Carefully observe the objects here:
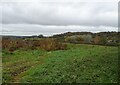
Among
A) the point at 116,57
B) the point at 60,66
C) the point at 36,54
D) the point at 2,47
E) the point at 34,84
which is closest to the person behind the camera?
the point at 34,84

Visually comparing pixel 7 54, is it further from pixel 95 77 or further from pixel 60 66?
pixel 95 77

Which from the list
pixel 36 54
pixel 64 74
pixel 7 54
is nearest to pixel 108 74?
pixel 64 74

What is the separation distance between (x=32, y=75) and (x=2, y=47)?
19.0 m

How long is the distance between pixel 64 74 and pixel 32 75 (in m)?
2.19

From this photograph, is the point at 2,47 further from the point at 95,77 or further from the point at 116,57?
the point at 95,77

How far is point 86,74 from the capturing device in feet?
60.9

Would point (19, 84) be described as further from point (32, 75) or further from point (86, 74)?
point (86, 74)

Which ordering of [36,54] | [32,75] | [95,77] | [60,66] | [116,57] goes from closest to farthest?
1. [95,77]
2. [32,75]
3. [60,66]
4. [116,57]
5. [36,54]

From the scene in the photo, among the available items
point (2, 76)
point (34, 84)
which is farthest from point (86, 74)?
point (2, 76)

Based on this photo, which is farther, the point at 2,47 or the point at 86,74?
the point at 2,47

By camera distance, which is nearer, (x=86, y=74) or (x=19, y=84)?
(x=19, y=84)

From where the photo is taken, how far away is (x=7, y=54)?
104ft

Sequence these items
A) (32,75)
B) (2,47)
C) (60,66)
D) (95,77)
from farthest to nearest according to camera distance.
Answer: (2,47) → (60,66) → (32,75) → (95,77)

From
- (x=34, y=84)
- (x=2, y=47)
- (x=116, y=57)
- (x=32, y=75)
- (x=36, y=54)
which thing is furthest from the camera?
(x=2, y=47)
